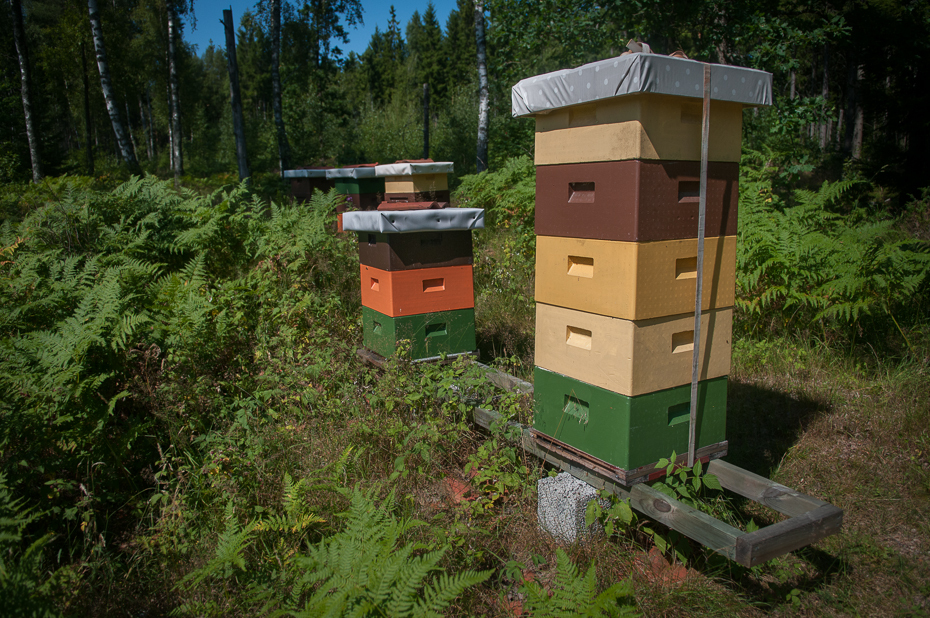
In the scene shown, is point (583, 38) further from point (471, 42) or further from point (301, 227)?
point (471, 42)

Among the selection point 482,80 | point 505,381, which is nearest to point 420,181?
point 505,381

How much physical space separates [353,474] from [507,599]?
1098 millimetres

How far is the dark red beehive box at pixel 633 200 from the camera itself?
7.59 ft

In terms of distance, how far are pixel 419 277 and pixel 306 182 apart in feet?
23.6

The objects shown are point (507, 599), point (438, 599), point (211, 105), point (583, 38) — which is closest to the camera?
point (438, 599)

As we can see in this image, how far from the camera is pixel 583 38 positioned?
27.7ft

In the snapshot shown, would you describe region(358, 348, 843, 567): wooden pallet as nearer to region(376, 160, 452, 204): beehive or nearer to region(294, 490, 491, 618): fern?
region(294, 490, 491, 618): fern

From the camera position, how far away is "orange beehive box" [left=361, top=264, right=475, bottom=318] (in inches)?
149

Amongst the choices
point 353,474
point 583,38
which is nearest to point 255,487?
point 353,474

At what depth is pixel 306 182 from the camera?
10.2 m

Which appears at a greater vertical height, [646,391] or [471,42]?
[471,42]

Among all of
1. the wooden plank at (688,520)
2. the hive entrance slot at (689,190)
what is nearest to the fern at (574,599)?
the wooden plank at (688,520)

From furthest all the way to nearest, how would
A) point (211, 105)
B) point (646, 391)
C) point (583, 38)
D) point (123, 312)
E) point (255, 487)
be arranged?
point (211, 105)
point (583, 38)
point (123, 312)
point (255, 487)
point (646, 391)

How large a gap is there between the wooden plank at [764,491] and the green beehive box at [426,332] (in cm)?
189
